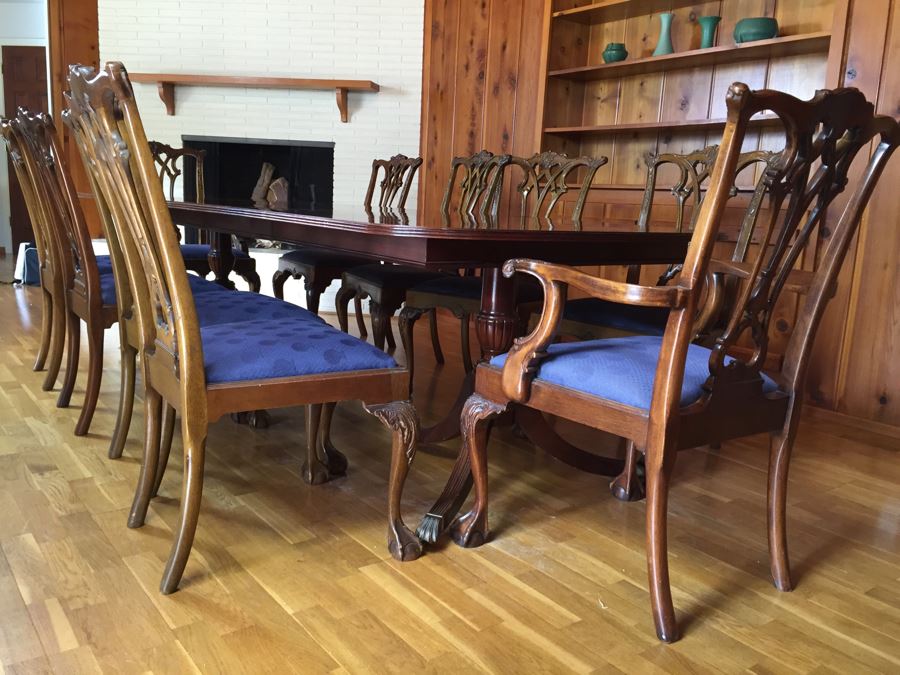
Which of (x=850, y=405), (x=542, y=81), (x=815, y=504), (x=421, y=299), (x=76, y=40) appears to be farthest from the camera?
(x=76, y=40)

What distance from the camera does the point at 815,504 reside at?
204 cm

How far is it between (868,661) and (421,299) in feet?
5.42

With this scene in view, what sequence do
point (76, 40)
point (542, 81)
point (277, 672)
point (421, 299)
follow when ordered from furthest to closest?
point (76, 40), point (542, 81), point (421, 299), point (277, 672)

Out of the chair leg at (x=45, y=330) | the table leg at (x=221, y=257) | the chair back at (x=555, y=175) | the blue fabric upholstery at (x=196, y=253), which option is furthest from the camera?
the blue fabric upholstery at (x=196, y=253)

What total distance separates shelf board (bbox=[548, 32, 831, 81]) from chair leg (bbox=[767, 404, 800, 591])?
6.98ft

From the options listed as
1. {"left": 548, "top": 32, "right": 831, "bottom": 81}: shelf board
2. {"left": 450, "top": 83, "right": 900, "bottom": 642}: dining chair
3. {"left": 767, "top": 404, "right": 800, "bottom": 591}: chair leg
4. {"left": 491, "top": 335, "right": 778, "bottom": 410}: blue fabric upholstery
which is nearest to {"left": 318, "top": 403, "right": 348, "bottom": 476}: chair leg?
{"left": 450, "top": 83, "right": 900, "bottom": 642}: dining chair

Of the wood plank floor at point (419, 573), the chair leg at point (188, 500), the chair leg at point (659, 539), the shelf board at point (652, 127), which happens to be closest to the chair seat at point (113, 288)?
the wood plank floor at point (419, 573)

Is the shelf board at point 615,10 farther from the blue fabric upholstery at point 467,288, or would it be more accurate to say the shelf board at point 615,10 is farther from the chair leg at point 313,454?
the chair leg at point 313,454

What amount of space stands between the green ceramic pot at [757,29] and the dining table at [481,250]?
1.80 metres

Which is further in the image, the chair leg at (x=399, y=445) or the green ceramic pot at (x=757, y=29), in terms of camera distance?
the green ceramic pot at (x=757, y=29)

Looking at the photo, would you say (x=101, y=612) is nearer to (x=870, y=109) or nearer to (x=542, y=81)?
(x=870, y=109)

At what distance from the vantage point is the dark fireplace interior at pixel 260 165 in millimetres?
5191

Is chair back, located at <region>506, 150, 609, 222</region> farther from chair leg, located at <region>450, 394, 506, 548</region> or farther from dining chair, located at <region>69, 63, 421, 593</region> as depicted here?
dining chair, located at <region>69, 63, 421, 593</region>

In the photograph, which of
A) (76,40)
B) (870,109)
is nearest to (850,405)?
(870,109)
